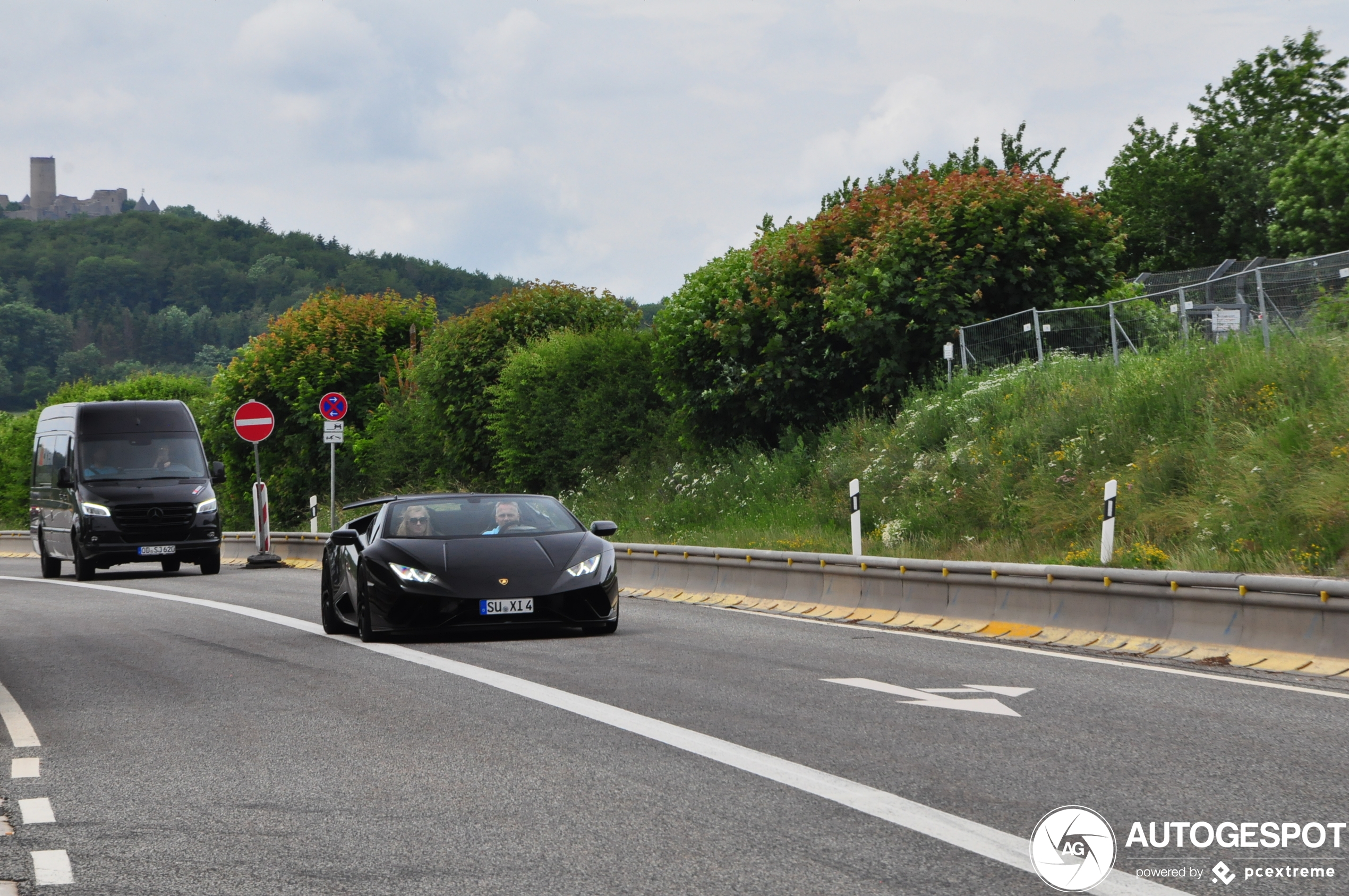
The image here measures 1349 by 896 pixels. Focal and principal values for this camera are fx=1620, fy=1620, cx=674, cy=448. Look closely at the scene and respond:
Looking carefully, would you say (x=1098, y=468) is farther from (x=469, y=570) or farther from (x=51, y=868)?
(x=51, y=868)

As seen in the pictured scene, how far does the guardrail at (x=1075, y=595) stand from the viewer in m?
10.7

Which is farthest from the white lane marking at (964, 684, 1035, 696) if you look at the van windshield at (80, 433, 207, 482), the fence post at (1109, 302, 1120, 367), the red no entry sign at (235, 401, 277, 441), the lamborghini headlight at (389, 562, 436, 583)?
the red no entry sign at (235, 401, 277, 441)

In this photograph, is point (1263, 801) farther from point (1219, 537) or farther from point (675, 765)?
point (1219, 537)

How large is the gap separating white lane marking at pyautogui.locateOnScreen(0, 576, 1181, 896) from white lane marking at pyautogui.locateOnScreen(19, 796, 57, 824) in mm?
2803

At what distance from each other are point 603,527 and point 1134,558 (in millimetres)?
4736

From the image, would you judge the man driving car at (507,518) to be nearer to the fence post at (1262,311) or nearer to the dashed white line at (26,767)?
the dashed white line at (26,767)

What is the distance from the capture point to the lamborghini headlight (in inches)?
515

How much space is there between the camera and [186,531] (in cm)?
2672

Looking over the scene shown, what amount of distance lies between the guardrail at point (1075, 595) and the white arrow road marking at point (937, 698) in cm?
220

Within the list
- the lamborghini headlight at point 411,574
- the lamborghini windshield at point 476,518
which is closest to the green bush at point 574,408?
the lamborghini windshield at point 476,518

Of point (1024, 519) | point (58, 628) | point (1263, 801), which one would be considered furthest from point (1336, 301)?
point (58, 628)

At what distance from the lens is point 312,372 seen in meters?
49.5

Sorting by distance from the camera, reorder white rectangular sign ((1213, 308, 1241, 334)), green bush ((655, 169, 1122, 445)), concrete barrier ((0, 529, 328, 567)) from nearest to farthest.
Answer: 1. white rectangular sign ((1213, 308, 1241, 334))
2. green bush ((655, 169, 1122, 445))
3. concrete barrier ((0, 529, 328, 567))

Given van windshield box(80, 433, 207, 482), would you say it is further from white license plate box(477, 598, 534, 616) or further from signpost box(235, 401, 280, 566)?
white license plate box(477, 598, 534, 616)
